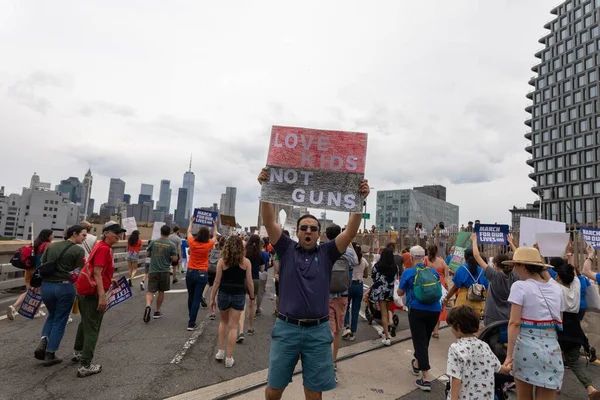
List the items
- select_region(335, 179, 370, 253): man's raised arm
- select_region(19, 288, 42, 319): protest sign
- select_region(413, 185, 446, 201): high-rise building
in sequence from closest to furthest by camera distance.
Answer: select_region(335, 179, 370, 253): man's raised arm → select_region(19, 288, 42, 319): protest sign → select_region(413, 185, 446, 201): high-rise building

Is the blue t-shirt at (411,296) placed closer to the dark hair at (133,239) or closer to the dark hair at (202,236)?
the dark hair at (202,236)

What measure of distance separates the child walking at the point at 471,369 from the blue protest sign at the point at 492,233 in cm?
452

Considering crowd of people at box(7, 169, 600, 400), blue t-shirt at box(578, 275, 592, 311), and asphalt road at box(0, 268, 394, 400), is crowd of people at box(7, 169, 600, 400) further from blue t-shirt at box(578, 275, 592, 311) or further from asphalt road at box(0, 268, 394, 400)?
asphalt road at box(0, 268, 394, 400)

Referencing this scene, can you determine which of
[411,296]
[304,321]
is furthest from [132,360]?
[411,296]

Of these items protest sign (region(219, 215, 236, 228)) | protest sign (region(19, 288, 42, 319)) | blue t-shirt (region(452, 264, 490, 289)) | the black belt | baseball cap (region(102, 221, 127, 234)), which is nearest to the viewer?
the black belt

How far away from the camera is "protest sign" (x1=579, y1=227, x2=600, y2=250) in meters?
7.23

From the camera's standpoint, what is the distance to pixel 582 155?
7394 cm

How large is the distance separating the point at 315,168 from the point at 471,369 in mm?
2370

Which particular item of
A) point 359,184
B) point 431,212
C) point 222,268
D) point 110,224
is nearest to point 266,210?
point 359,184

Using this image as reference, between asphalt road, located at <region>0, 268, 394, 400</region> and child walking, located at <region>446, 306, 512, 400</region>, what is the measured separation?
2869mm

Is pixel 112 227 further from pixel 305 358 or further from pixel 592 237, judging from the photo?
pixel 592 237

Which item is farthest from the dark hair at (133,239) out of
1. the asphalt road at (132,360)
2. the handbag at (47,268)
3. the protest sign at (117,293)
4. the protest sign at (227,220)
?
the protest sign at (117,293)

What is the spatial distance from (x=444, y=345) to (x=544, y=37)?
103517 millimetres

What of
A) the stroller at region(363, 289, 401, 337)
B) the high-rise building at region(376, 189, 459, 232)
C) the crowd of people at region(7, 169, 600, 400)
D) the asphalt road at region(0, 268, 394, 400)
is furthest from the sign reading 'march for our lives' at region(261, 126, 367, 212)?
the high-rise building at region(376, 189, 459, 232)
